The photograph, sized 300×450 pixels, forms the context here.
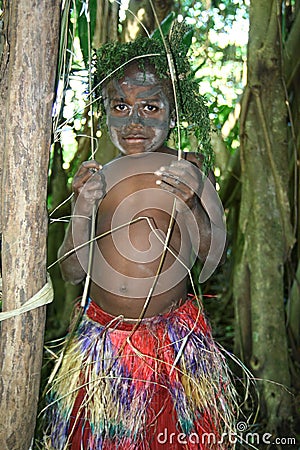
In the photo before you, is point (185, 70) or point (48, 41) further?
point (185, 70)

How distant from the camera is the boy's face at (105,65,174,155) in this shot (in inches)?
52.5

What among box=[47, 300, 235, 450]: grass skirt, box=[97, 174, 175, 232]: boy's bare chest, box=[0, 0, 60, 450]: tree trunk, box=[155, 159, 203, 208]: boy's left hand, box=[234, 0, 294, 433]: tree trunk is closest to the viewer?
box=[0, 0, 60, 450]: tree trunk

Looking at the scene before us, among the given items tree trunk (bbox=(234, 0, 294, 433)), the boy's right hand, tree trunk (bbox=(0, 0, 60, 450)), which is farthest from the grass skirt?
tree trunk (bbox=(234, 0, 294, 433))

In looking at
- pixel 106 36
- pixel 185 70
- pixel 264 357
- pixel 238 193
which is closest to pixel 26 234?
pixel 185 70

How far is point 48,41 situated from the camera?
842 millimetres

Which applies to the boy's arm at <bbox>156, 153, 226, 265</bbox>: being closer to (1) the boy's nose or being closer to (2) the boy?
(2) the boy

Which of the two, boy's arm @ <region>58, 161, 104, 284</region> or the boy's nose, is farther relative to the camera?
the boy's nose

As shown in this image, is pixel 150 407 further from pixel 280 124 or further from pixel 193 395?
pixel 280 124

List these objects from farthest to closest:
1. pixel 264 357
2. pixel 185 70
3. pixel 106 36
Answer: pixel 264 357 → pixel 106 36 → pixel 185 70

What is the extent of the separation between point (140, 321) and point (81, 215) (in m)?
0.26

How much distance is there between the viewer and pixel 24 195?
0.85 m

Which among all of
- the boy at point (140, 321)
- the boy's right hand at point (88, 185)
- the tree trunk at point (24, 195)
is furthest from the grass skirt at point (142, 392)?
the tree trunk at point (24, 195)

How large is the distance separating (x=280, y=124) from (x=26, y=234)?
1538mm

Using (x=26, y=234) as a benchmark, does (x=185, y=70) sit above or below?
above
